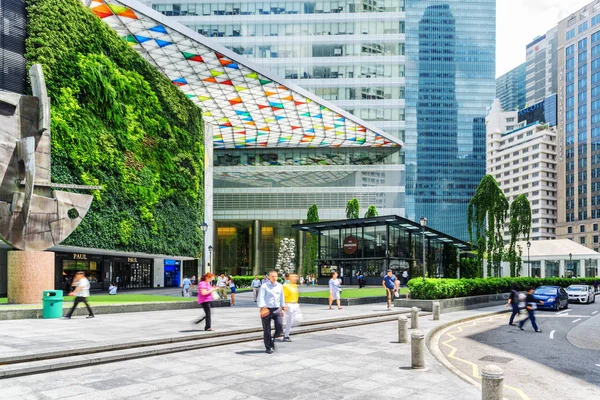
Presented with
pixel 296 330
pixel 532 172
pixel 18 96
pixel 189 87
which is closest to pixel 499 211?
pixel 189 87

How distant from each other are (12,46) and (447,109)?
168300 mm

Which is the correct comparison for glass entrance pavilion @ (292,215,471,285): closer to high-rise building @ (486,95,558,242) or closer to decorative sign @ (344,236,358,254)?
decorative sign @ (344,236,358,254)

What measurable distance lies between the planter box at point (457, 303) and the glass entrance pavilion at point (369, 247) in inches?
520

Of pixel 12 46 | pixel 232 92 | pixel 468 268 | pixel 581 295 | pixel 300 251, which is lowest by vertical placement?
pixel 468 268

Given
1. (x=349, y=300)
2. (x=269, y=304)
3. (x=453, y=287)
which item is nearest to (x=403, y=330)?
(x=269, y=304)

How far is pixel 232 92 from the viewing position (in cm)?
5091

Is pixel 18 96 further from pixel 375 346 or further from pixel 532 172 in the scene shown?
pixel 532 172

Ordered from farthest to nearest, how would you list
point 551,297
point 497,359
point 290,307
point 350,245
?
point 350,245 < point 551,297 < point 290,307 < point 497,359

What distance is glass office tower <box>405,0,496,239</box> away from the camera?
180 metres

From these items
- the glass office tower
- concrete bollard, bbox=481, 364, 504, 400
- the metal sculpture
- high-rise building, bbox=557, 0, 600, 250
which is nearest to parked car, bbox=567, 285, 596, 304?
the metal sculpture

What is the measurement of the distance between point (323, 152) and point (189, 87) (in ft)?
96.7

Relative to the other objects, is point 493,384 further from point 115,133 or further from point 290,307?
point 115,133

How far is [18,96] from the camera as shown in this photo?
82.4 feet

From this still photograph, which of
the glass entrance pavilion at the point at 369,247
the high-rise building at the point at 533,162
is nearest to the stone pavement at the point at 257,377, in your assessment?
the glass entrance pavilion at the point at 369,247
